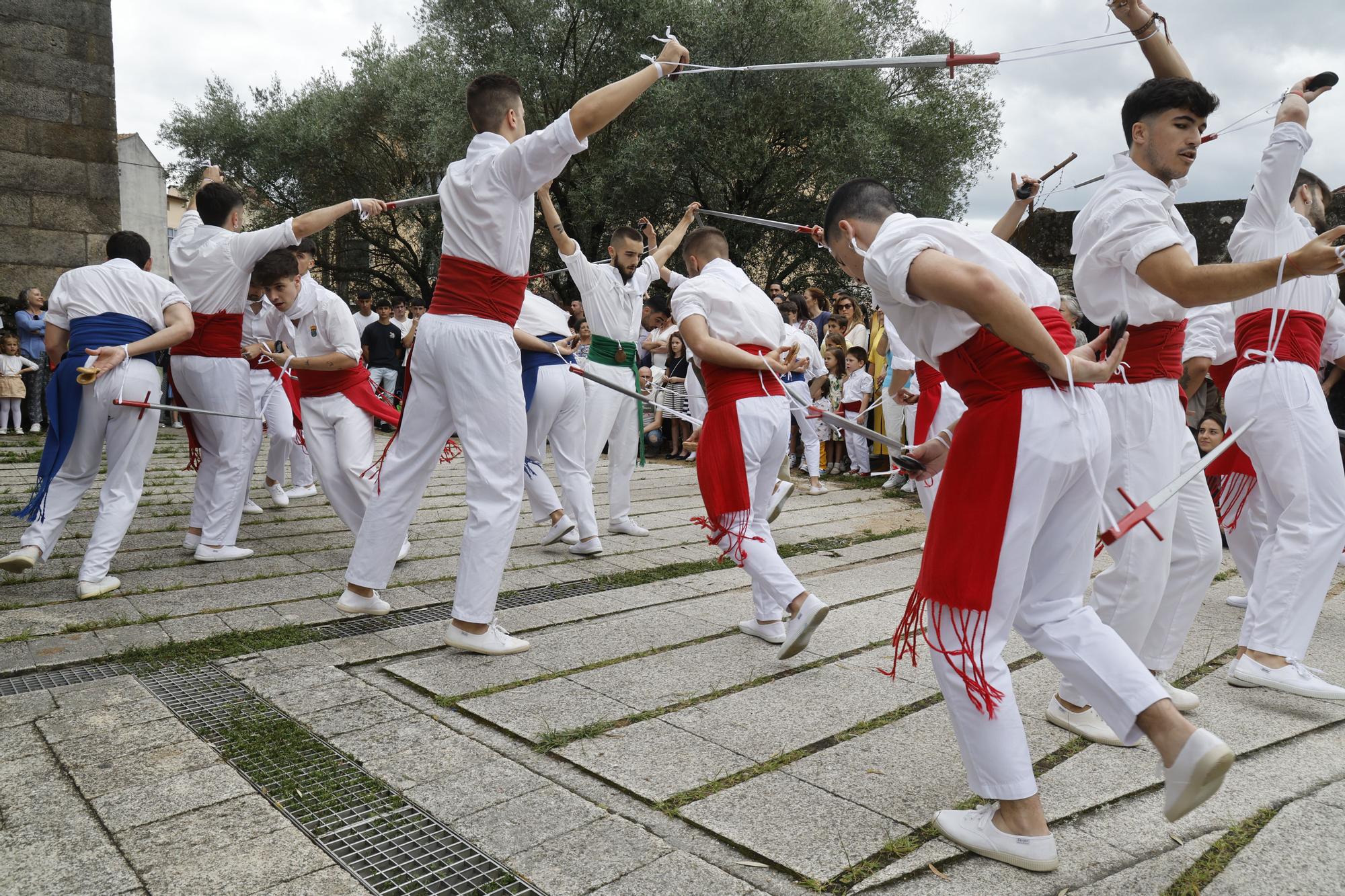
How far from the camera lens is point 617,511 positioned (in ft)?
23.1

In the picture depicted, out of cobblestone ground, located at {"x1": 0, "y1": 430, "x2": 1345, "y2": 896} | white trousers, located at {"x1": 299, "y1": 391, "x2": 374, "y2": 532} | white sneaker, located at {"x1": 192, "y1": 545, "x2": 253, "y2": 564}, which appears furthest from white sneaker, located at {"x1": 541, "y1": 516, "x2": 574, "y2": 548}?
white sneaker, located at {"x1": 192, "y1": 545, "x2": 253, "y2": 564}

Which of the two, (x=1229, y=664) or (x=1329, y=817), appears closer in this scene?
(x=1329, y=817)

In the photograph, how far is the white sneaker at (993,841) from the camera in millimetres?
2332

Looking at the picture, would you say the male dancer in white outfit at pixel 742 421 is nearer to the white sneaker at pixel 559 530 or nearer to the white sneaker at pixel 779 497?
the white sneaker at pixel 779 497

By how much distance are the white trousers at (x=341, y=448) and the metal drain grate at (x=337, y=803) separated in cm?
223

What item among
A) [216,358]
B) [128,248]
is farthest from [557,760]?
[128,248]

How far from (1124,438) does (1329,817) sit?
4.19 feet

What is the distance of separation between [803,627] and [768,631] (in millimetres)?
479

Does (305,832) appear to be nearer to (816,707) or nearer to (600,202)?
(816,707)

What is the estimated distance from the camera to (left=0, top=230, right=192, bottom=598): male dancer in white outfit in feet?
16.1

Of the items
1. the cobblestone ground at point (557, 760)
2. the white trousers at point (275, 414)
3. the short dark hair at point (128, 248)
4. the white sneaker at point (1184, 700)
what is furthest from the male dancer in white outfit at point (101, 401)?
the white sneaker at point (1184, 700)

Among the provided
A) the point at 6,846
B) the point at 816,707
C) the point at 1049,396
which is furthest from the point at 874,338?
the point at 6,846

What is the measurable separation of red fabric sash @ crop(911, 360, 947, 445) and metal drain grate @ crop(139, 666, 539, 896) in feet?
12.8

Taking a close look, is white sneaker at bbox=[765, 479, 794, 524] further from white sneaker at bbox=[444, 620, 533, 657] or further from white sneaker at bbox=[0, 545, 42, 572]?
white sneaker at bbox=[0, 545, 42, 572]
